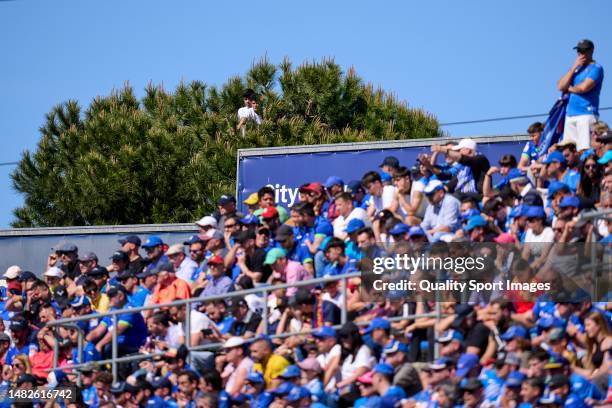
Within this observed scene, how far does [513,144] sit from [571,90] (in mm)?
2946

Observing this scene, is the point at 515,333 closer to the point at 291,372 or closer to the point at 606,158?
the point at 291,372

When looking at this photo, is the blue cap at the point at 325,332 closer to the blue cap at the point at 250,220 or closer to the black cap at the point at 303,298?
the black cap at the point at 303,298

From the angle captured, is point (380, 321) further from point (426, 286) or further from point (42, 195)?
point (42, 195)

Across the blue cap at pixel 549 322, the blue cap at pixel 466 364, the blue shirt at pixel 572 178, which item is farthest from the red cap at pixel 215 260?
the blue cap at pixel 549 322

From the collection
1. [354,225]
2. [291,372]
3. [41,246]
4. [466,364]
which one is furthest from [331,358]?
[41,246]

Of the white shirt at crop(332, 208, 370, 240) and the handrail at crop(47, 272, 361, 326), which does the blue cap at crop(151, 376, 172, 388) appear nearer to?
the handrail at crop(47, 272, 361, 326)

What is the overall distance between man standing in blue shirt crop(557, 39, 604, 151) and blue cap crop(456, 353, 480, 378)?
545cm

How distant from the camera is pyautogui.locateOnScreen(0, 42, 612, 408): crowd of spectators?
41.3 feet

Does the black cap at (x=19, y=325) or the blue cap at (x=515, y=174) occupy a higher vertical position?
the blue cap at (x=515, y=174)

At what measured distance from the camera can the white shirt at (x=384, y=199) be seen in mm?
16969

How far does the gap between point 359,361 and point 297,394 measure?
0.76m

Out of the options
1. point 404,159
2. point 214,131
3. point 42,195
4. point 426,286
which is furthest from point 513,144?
point 42,195

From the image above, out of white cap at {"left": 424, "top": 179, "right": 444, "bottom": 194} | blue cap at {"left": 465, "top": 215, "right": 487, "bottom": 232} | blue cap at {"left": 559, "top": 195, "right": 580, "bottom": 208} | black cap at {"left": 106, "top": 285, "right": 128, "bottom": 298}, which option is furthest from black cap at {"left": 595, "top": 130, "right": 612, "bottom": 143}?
black cap at {"left": 106, "top": 285, "right": 128, "bottom": 298}

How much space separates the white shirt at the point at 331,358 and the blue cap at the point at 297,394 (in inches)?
15.4
